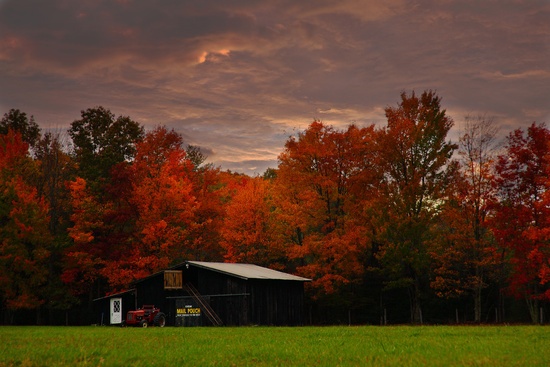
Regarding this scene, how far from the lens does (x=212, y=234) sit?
69.4 m

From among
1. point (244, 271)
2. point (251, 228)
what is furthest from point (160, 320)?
point (251, 228)

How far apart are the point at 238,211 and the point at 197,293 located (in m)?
12.0

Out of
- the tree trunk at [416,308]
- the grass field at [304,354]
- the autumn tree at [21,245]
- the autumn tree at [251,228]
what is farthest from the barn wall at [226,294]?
the grass field at [304,354]

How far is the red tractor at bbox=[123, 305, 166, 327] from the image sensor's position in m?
51.3

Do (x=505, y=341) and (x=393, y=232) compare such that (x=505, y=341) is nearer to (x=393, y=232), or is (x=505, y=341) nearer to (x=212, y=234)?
(x=393, y=232)

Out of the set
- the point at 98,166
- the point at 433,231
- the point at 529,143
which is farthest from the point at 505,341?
the point at 98,166

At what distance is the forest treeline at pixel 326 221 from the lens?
5212 centimetres

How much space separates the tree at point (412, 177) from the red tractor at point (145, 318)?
2007 cm

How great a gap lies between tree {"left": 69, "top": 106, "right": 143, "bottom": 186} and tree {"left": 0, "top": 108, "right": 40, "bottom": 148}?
35.1ft

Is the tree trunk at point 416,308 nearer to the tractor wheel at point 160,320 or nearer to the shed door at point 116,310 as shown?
the tractor wheel at point 160,320

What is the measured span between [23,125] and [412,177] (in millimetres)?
55625

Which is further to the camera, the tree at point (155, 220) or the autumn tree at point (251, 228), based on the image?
the autumn tree at point (251, 228)

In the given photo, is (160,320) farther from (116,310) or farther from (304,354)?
(304,354)

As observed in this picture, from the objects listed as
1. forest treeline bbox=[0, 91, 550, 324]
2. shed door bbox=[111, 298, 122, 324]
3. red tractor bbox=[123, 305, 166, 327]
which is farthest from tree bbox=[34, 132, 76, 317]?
red tractor bbox=[123, 305, 166, 327]
